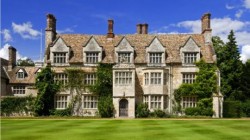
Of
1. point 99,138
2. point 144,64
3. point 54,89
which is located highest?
point 144,64

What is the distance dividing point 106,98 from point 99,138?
21115 millimetres

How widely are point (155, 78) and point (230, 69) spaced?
1340cm

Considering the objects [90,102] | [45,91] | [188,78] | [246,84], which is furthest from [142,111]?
[246,84]

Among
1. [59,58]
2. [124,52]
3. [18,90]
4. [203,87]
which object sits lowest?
[18,90]

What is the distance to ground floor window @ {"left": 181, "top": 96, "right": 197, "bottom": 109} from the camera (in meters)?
37.8

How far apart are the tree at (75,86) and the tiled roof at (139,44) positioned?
48.1 inches

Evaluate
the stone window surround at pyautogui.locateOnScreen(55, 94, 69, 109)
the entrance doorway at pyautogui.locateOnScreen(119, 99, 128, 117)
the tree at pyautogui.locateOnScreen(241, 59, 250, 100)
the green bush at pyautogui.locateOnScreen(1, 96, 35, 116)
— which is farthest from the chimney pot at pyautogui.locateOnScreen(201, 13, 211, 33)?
the green bush at pyautogui.locateOnScreen(1, 96, 35, 116)

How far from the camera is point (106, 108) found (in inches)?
1422

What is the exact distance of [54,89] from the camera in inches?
1492

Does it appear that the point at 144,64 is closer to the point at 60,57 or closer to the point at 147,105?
the point at 147,105

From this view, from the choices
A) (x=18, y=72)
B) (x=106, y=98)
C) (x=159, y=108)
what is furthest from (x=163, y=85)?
(x=18, y=72)

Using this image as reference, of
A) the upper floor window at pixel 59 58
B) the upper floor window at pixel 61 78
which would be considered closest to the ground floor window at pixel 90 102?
the upper floor window at pixel 61 78

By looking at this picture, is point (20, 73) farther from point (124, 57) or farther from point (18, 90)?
point (124, 57)

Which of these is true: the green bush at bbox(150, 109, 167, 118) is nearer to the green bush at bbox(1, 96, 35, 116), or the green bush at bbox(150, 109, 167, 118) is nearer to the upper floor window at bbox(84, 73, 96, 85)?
the upper floor window at bbox(84, 73, 96, 85)
